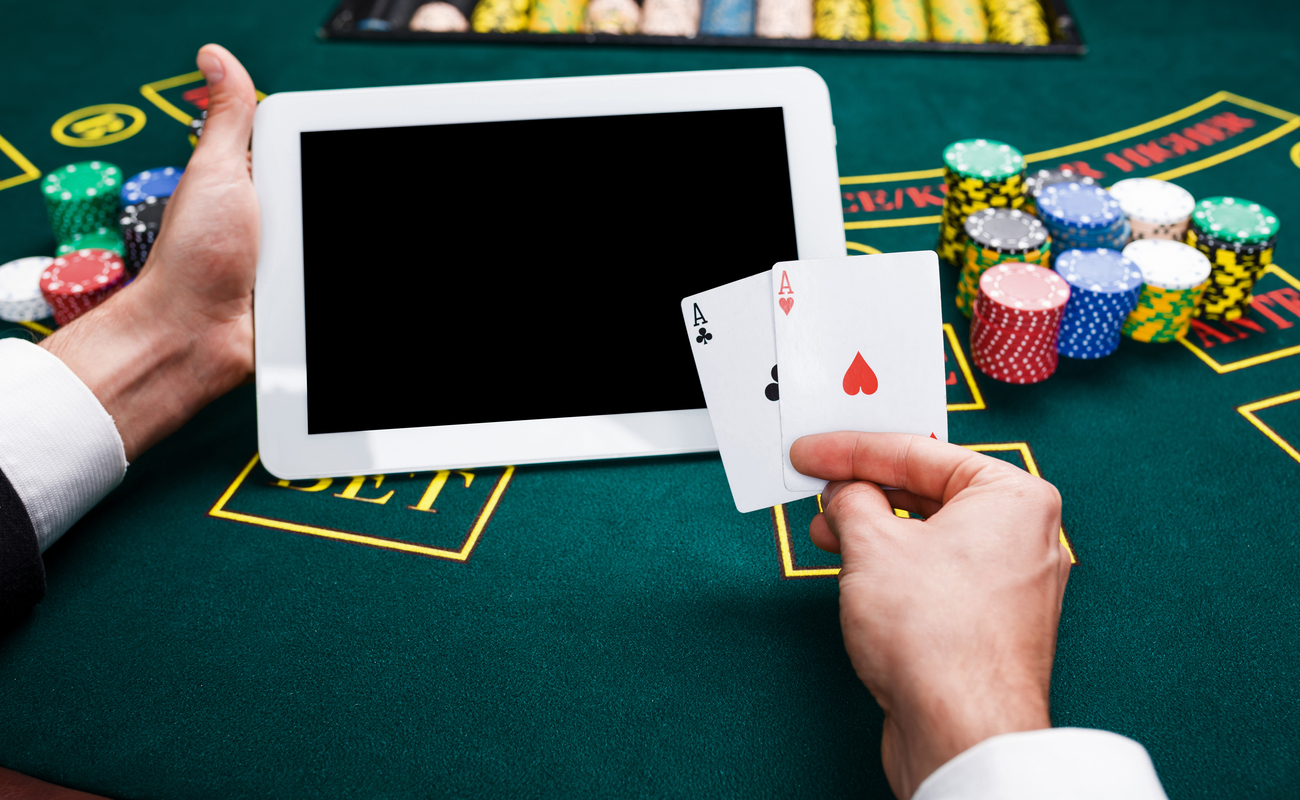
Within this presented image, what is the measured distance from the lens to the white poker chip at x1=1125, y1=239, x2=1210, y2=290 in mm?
1335

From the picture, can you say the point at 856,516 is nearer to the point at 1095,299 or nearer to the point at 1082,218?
the point at 1095,299

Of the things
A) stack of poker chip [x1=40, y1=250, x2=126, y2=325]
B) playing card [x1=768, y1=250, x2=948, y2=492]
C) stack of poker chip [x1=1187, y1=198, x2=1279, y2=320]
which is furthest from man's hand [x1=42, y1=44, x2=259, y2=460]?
stack of poker chip [x1=1187, y1=198, x2=1279, y2=320]

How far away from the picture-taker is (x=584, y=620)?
3.20 ft

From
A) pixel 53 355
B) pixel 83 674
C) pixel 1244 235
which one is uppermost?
pixel 1244 235

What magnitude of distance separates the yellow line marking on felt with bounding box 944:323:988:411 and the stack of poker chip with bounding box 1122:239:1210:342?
0.28 meters

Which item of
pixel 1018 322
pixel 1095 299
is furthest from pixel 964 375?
pixel 1095 299

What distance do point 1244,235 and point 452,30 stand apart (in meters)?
1.96

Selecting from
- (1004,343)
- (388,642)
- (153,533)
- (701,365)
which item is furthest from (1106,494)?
(153,533)

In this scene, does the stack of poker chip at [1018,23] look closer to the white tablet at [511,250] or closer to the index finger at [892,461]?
the white tablet at [511,250]

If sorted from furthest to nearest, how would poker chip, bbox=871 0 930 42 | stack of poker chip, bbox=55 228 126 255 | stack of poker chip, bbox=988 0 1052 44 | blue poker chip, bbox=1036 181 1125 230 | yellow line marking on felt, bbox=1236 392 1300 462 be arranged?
poker chip, bbox=871 0 930 42 < stack of poker chip, bbox=988 0 1052 44 < stack of poker chip, bbox=55 228 126 255 < blue poker chip, bbox=1036 181 1125 230 < yellow line marking on felt, bbox=1236 392 1300 462

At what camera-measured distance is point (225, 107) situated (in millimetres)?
1301

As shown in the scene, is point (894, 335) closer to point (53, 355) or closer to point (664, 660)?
point (664, 660)

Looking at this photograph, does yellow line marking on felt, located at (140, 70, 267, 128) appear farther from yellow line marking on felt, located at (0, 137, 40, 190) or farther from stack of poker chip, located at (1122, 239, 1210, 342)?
stack of poker chip, located at (1122, 239, 1210, 342)

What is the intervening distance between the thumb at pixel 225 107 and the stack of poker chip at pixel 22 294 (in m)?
0.44
